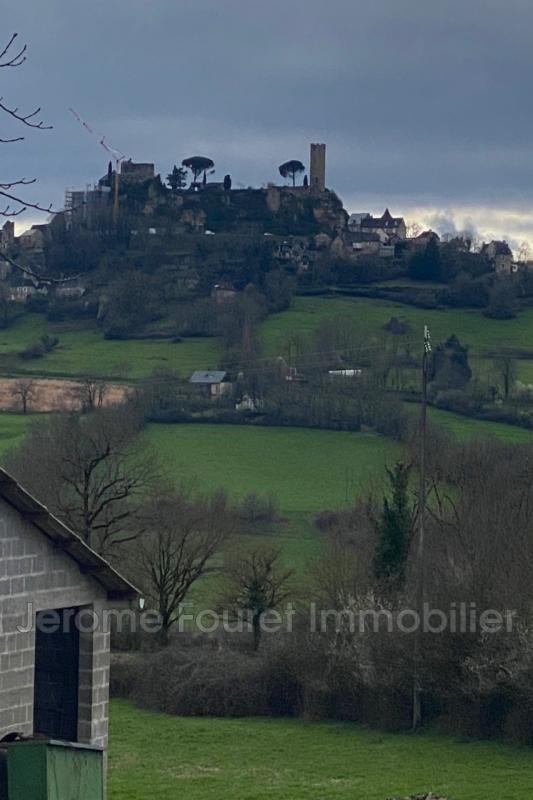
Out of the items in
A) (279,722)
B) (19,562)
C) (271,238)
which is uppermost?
(271,238)

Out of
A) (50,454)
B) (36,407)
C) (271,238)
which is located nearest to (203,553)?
(50,454)

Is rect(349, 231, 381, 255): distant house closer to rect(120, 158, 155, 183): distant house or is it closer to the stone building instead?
rect(120, 158, 155, 183): distant house

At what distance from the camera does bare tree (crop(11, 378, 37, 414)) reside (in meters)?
89.2

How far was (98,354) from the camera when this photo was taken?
4382 inches

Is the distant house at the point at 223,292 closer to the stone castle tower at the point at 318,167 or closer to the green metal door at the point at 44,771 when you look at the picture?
the stone castle tower at the point at 318,167

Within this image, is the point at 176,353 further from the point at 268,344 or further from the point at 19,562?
the point at 19,562

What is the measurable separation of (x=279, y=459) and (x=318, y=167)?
4569 inches

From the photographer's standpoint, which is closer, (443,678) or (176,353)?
(443,678)

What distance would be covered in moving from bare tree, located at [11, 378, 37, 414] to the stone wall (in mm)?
75811

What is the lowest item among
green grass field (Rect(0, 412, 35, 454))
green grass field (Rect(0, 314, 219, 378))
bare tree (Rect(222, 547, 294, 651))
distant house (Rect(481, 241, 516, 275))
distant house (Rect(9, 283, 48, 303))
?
bare tree (Rect(222, 547, 294, 651))

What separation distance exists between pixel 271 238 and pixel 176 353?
153 feet

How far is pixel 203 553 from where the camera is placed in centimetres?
4972

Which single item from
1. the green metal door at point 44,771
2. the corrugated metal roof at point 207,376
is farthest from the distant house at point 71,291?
the green metal door at point 44,771

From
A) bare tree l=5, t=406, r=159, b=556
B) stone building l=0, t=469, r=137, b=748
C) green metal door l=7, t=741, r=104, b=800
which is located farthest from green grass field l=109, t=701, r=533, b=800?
green metal door l=7, t=741, r=104, b=800
